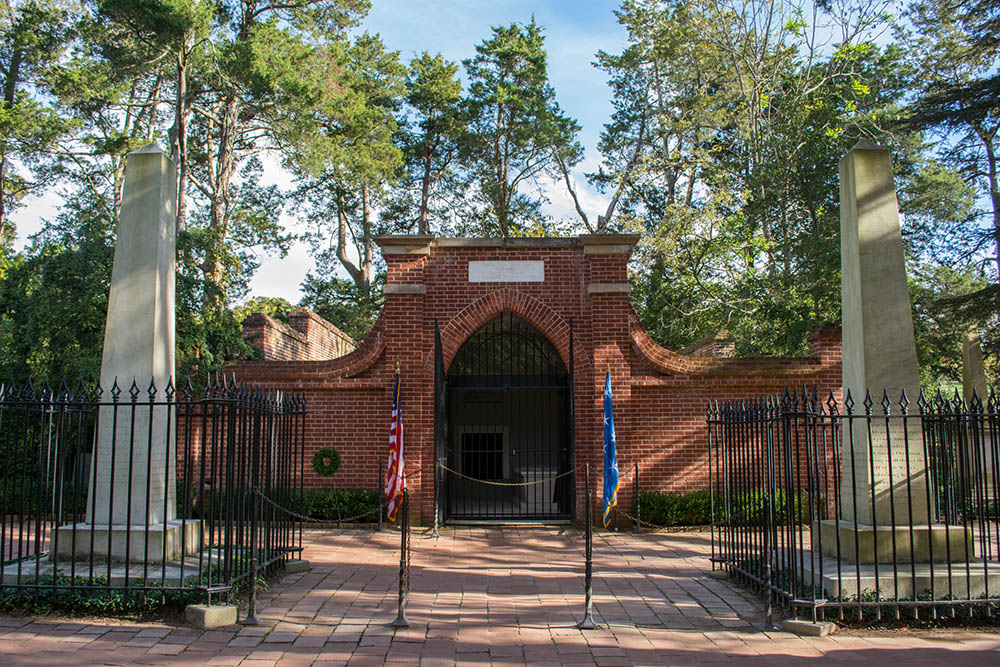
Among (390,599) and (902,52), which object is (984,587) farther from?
(902,52)

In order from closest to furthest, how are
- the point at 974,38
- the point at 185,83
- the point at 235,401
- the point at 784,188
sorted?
the point at 235,401
the point at 974,38
the point at 784,188
the point at 185,83

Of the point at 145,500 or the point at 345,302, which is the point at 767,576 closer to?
the point at 145,500

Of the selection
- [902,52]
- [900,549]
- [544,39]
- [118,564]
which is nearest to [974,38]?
[902,52]

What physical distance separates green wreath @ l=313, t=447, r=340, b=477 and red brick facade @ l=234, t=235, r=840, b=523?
0.13m

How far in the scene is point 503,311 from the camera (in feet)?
39.9

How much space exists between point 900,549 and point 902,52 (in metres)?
19.2

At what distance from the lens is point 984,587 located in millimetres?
6297

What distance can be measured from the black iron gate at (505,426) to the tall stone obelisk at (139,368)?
15.0ft

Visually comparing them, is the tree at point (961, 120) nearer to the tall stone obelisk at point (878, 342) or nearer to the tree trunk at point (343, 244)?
the tall stone obelisk at point (878, 342)

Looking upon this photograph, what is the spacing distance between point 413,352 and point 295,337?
551cm

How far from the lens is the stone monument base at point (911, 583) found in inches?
241

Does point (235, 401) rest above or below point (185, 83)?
below

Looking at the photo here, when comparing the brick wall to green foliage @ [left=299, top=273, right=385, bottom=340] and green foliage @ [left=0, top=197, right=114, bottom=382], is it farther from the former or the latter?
green foliage @ [left=299, top=273, right=385, bottom=340]

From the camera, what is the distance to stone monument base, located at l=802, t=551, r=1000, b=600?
6.13m
